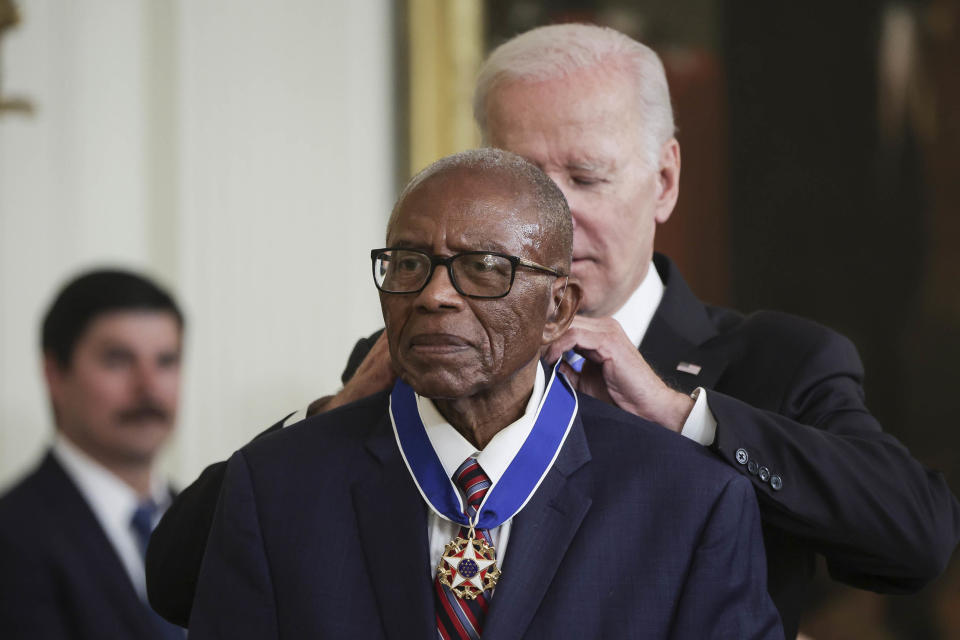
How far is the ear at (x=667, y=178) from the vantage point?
2838mm

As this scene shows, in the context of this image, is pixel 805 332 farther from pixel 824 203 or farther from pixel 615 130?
pixel 824 203

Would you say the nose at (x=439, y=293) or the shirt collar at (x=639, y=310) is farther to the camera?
the shirt collar at (x=639, y=310)

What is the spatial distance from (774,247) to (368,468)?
11.5 feet

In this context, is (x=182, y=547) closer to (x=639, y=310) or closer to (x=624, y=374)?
(x=624, y=374)

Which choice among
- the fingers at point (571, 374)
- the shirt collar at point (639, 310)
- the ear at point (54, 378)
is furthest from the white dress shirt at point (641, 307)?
the ear at point (54, 378)

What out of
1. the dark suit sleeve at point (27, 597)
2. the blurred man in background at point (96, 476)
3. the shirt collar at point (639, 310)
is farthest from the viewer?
the blurred man in background at point (96, 476)

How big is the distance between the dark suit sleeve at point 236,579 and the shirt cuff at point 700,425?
2.56 ft

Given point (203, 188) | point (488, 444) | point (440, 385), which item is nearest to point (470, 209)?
point (440, 385)

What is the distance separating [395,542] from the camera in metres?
2.00

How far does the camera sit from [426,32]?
5.75 m

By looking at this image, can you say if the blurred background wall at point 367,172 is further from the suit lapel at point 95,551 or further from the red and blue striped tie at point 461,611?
the red and blue striped tie at point 461,611

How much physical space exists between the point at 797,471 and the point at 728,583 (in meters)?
0.43

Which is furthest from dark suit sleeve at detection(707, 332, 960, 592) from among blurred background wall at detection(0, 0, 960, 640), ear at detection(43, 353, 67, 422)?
ear at detection(43, 353, 67, 422)

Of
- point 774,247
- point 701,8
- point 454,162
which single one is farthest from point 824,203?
point 454,162
